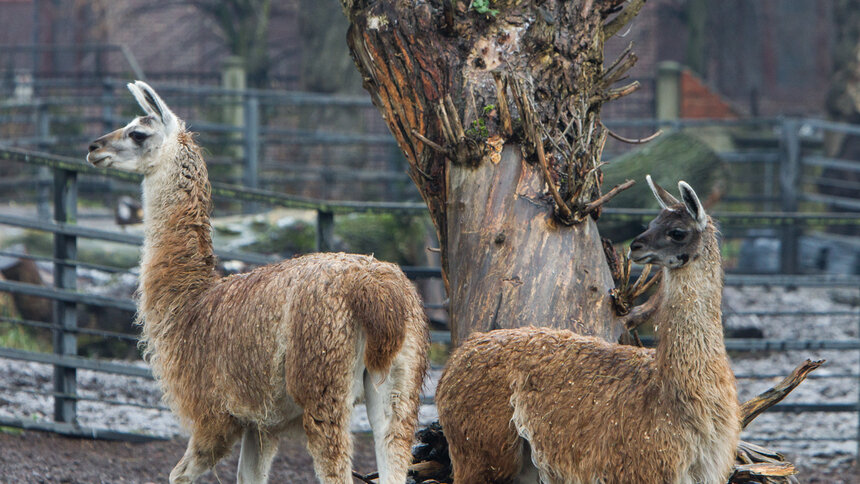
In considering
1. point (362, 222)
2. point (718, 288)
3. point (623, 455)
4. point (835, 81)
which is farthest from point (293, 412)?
point (835, 81)

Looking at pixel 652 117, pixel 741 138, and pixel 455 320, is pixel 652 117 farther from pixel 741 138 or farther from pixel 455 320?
pixel 455 320

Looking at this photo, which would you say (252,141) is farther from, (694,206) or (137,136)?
(694,206)

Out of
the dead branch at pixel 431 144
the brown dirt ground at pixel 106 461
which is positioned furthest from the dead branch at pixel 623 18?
the brown dirt ground at pixel 106 461

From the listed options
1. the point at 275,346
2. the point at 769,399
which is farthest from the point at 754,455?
A: the point at 275,346

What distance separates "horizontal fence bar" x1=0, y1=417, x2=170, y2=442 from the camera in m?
6.24

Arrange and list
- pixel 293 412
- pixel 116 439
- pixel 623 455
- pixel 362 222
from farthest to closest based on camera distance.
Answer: pixel 362 222
pixel 116 439
pixel 293 412
pixel 623 455

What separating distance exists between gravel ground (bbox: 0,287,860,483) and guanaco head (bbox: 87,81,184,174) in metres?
1.67

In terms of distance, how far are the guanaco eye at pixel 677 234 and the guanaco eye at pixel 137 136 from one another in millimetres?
2529

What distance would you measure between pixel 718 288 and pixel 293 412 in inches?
69.8

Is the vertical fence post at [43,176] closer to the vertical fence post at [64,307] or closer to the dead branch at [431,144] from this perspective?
the vertical fence post at [64,307]

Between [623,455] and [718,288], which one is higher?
[718,288]

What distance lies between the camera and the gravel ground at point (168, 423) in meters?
5.74

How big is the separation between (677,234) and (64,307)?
171 inches

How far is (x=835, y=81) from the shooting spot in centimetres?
1555
